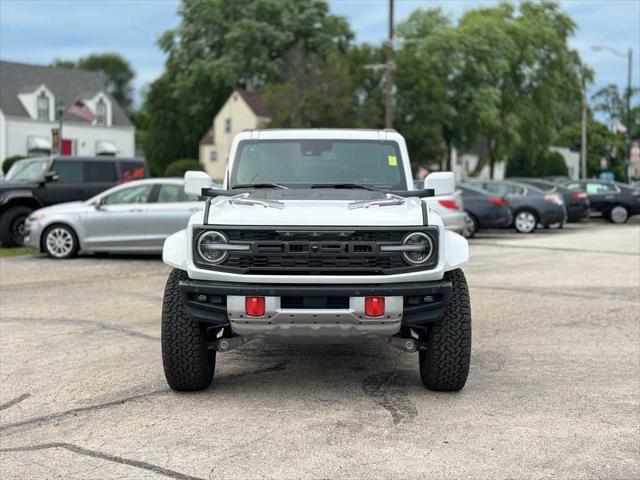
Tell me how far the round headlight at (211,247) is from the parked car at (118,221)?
999cm

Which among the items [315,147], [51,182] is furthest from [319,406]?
[51,182]

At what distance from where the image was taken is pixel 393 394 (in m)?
6.21

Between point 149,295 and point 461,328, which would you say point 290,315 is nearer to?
point 461,328

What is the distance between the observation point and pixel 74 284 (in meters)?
12.5

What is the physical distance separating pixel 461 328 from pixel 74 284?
307 inches

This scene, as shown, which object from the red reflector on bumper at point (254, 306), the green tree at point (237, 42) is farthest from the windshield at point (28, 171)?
the green tree at point (237, 42)

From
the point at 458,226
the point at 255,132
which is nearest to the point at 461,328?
the point at 255,132

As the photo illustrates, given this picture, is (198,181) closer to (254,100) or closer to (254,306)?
(254,306)

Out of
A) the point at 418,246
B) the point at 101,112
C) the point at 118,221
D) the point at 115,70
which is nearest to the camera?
the point at 418,246

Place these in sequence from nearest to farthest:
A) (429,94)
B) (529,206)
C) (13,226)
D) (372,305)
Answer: (372,305) < (13,226) < (529,206) < (429,94)

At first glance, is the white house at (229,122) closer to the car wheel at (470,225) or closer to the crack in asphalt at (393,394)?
the car wheel at (470,225)

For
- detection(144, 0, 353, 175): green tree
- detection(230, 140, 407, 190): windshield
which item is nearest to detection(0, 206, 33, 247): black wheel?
detection(230, 140, 407, 190): windshield

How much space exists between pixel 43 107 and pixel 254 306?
60976mm

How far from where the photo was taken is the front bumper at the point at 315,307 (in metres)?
5.58
